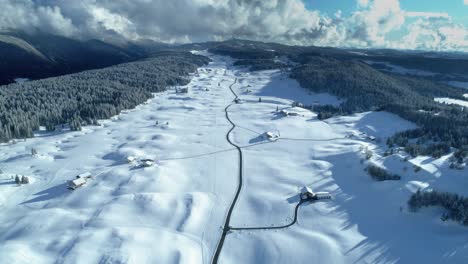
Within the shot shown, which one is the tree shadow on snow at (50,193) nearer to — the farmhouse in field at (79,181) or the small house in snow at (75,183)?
the small house in snow at (75,183)

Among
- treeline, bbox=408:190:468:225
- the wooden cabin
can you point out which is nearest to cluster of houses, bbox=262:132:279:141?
the wooden cabin

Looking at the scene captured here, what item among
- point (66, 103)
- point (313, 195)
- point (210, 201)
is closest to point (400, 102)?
point (313, 195)

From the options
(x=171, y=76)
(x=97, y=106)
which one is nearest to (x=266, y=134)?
(x=97, y=106)

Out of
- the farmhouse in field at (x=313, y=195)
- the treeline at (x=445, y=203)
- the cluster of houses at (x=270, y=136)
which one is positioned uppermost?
the cluster of houses at (x=270, y=136)

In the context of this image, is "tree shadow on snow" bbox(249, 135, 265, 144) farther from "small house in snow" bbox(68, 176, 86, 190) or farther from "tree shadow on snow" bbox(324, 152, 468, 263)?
"small house in snow" bbox(68, 176, 86, 190)

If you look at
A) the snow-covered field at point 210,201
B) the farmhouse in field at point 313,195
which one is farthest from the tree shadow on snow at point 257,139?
the farmhouse in field at point 313,195

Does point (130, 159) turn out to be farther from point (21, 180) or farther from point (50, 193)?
Answer: point (21, 180)
